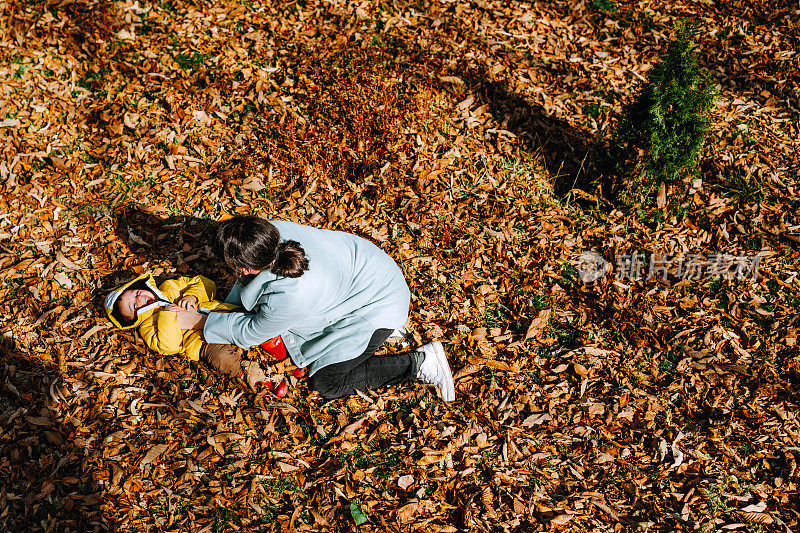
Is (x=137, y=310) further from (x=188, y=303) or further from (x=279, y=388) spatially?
(x=279, y=388)

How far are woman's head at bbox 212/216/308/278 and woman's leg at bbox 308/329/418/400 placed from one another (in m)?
1.00

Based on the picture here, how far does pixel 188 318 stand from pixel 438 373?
2005mm

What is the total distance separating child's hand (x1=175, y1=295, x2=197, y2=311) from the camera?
14.9ft

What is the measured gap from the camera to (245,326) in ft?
13.5

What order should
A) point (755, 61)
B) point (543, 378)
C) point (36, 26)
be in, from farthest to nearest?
point (755, 61) → point (36, 26) → point (543, 378)

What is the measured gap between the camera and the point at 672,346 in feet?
16.0

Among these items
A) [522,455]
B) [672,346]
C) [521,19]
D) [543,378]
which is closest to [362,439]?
[522,455]

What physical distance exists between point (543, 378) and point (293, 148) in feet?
10.6

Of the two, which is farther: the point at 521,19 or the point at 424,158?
the point at 521,19

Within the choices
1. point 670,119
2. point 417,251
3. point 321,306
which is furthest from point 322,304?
point 670,119

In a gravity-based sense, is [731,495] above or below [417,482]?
above

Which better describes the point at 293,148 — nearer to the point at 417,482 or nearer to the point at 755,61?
the point at 417,482

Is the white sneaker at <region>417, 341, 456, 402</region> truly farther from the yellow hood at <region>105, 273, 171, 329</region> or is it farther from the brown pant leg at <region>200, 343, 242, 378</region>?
the yellow hood at <region>105, 273, 171, 329</region>

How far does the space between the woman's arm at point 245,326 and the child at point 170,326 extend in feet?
0.59
